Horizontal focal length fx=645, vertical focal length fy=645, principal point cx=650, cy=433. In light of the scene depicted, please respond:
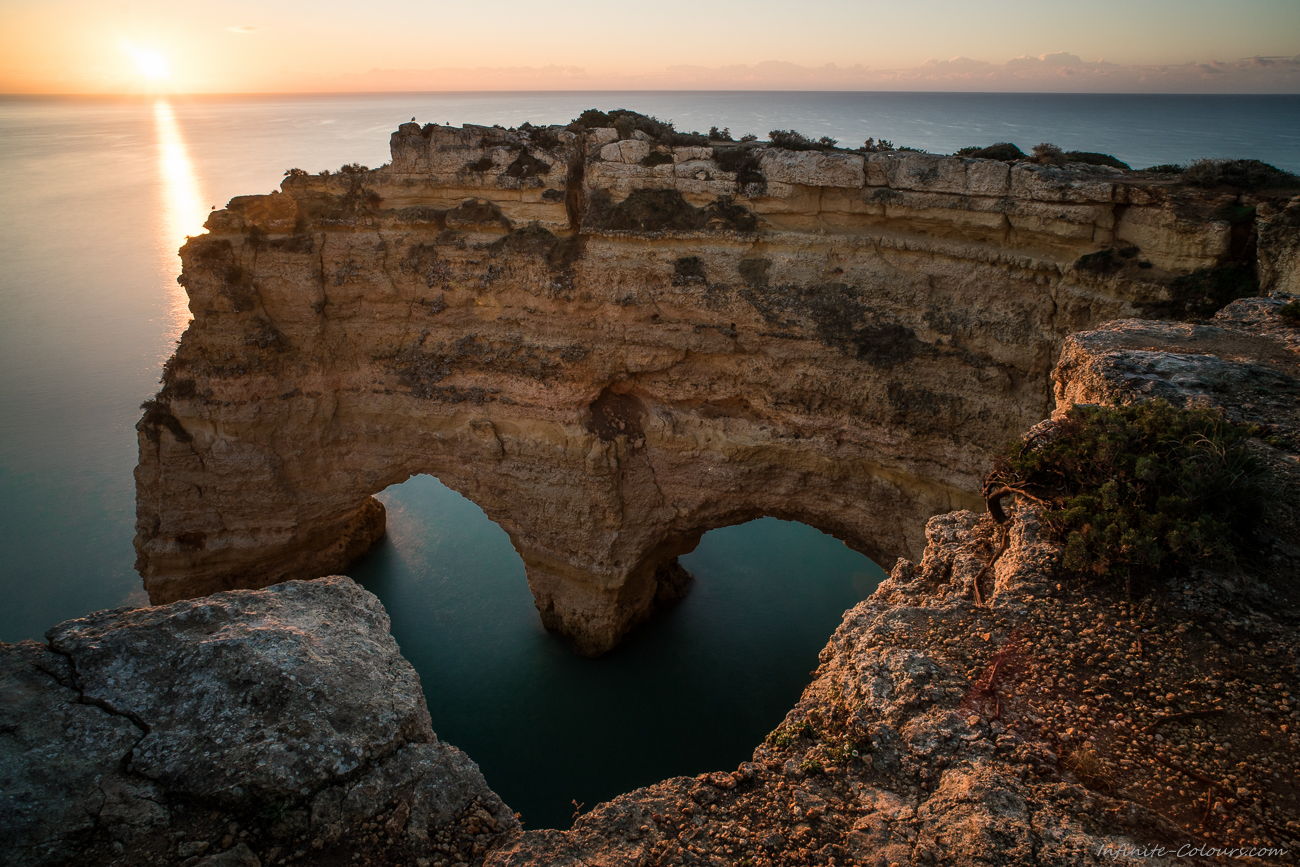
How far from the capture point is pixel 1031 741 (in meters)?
3.94

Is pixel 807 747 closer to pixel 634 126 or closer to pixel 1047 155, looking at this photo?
pixel 1047 155

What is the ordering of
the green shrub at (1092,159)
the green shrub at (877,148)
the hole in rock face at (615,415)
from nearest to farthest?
1. the green shrub at (1092,159)
2. the green shrub at (877,148)
3. the hole in rock face at (615,415)

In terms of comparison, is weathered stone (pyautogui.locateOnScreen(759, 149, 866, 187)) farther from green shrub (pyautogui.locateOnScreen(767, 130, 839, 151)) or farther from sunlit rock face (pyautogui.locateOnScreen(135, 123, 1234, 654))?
green shrub (pyautogui.locateOnScreen(767, 130, 839, 151))

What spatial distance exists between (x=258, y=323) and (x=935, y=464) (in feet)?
42.9

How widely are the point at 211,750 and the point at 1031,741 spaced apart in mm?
4881

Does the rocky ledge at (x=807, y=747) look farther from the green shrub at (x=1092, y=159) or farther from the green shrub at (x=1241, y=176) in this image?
the green shrub at (x=1092, y=159)

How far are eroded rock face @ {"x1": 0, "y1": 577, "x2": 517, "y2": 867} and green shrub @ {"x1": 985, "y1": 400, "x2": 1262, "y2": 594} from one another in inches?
181

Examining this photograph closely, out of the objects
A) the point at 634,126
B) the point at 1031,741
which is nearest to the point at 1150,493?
the point at 1031,741

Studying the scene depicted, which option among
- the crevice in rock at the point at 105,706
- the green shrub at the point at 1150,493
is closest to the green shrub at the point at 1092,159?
the green shrub at the point at 1150,493

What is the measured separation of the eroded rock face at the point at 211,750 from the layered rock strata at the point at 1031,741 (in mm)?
856

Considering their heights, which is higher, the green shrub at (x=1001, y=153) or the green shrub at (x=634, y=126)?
the green shrub at (x=634, y=126)

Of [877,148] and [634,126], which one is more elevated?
[634,126]

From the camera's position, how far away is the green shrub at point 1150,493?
4.54 m

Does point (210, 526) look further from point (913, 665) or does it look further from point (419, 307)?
point (913, 665)
